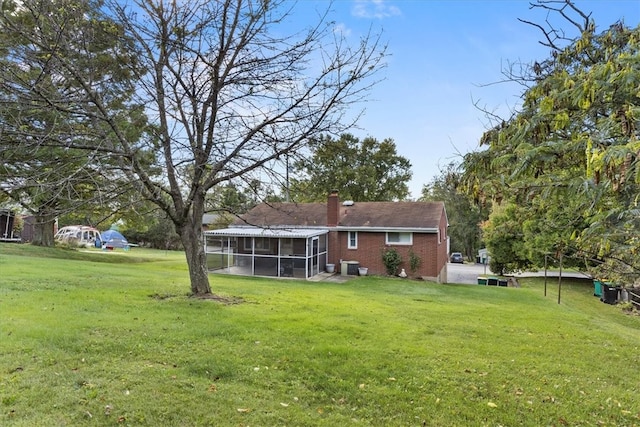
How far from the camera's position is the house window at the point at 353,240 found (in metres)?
22.6

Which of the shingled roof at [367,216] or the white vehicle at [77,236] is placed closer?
the shingled roof at [367,216]

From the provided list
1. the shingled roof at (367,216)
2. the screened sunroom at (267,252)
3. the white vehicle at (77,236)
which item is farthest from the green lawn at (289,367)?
the white vehicle at (77,236)

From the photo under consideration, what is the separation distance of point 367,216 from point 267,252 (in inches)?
244

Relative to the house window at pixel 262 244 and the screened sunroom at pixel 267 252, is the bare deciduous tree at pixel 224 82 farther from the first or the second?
the house window at pixel 262 244

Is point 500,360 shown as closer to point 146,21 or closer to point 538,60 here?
point 538,60

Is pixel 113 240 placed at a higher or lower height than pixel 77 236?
lower

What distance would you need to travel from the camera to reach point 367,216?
76.7ft

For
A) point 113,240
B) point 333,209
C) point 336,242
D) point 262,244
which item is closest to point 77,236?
point 113,240

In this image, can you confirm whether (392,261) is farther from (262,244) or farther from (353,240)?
(262,244)

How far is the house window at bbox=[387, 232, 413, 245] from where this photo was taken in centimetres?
2169

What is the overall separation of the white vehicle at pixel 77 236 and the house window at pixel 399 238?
27.9m

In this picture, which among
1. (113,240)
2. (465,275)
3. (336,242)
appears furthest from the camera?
(113,240)

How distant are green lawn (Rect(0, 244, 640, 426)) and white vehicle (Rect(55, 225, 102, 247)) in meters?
30.9

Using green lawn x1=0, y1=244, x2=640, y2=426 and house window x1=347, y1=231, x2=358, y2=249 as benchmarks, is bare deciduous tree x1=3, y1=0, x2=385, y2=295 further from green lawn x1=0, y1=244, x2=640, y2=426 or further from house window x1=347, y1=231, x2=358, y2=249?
house window x1=347, y1=231, x2=358, y2=249
